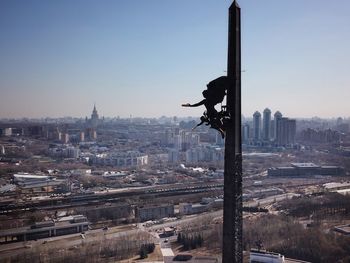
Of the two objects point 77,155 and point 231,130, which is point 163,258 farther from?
point 77,155

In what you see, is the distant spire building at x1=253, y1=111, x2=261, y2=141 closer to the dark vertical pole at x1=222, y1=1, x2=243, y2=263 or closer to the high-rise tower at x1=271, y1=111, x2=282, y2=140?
the high-rise tower at x1=271, y1=111, x2=282, y2=140

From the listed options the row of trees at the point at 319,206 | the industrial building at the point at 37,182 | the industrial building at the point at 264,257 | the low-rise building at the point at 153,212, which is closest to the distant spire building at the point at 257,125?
the industrial building at the point at 37,182

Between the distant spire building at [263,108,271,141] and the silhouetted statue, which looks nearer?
the silhouetted statue

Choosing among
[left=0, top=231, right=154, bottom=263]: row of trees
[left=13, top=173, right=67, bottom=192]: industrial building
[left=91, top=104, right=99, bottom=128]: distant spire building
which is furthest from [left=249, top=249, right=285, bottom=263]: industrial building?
[left=91, top=104, right=99, bottom=128]: distant spire building

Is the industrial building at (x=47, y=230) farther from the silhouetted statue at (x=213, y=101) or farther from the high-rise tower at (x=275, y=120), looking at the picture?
the high-rise tower at (x=275, y=120)

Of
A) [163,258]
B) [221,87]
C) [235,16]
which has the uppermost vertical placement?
[235,16]

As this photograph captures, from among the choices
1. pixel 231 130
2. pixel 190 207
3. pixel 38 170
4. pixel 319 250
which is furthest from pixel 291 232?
pixel 38 170

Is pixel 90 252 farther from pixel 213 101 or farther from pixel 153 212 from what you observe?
pixel 213 101

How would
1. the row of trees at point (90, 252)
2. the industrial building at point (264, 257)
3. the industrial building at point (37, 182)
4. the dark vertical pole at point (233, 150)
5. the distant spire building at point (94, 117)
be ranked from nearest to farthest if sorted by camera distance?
the dark vertical pole at point (233, 150) → the industrial building at point (264, 257) → the row of trees at point (90, 252) → the industrial building at point (37, 182) → the distant spire building at point (94, 117)
